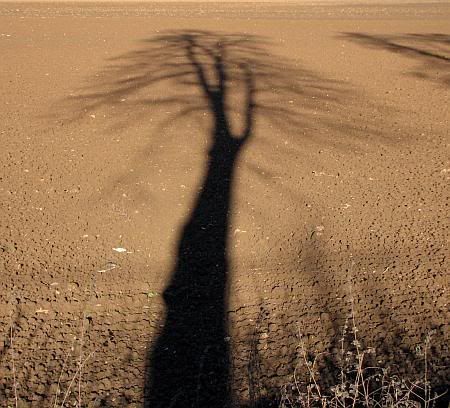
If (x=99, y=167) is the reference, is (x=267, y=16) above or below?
below

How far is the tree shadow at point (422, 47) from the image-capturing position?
14.4 meters

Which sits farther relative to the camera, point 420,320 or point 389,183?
point 389,183

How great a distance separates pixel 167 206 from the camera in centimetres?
716

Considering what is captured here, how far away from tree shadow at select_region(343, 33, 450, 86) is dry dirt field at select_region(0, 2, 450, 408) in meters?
0.62

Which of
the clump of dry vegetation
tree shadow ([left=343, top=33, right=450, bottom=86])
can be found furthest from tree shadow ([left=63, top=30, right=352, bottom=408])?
tree shadow ([left=343, top=33, right=450, bottom=86])

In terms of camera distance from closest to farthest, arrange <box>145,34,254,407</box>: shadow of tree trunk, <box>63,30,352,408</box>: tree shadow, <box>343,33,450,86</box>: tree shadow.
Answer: <box>145,34,254,407</box>: shadow of tree trunk < <box>63,30,352,408</box>: tree shadow < <box>343,33,450,86</box>: tree shadow

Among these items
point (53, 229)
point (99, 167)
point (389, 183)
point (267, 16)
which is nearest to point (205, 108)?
point (99, 167)

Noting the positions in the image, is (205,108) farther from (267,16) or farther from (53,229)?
(267,16)

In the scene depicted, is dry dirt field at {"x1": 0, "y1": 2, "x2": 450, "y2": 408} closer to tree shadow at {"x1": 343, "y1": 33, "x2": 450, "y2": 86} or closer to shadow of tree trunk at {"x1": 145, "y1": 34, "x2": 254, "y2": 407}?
shadow of tree trunk at {"x1": 145, "y1": 34, "x2": 254, "y2": 407}

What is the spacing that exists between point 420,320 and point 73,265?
2.95m

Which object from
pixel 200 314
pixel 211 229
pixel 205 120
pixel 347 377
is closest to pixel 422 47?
pixel 205 120

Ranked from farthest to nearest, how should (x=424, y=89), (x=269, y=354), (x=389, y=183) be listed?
(x=424, y=89)
(x=389, y=183)
(x=269, y=354)

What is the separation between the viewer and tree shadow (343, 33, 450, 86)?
1444cm

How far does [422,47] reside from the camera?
18469 mm
